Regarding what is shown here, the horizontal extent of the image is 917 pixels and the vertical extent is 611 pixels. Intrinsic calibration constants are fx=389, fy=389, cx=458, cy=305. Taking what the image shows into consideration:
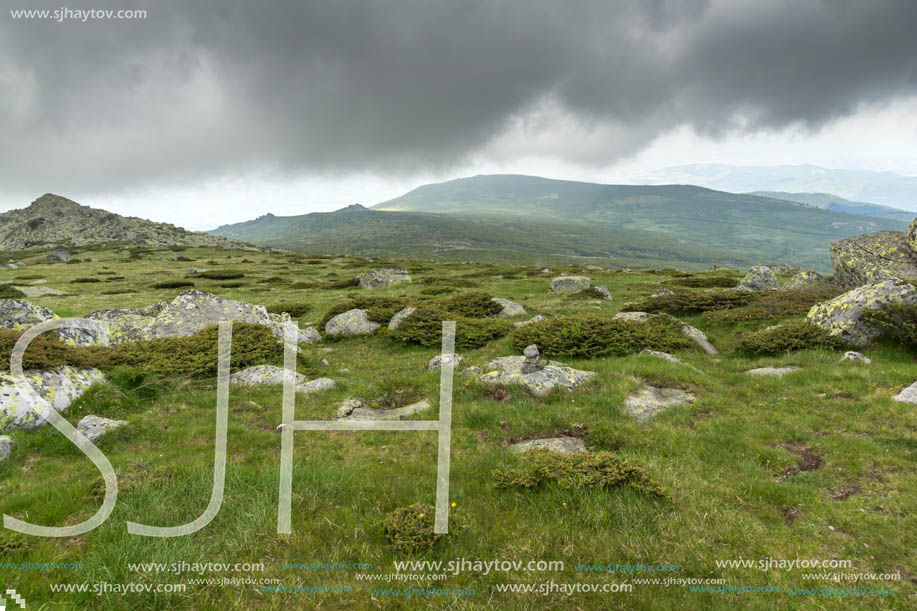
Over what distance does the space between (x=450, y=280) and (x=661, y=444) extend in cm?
3864

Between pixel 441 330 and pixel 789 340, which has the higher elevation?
pixel 789 340

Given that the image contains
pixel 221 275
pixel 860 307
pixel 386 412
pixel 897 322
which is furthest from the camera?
pixel 221 275

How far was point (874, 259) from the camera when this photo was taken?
2412cm

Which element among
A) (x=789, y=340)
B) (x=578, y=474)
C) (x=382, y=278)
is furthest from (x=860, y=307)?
(x=382, y=278)

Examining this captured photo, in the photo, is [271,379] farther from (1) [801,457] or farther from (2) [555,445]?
(1) [801,457]

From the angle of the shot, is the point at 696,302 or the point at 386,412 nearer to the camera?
the point at 386,412

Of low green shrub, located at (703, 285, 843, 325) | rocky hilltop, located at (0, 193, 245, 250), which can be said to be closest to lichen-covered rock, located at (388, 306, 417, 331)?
low green shrub, located at (703, 285, 843, 325)

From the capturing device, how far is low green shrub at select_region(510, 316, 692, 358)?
15.8 meters

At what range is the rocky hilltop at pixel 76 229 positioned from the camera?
141875mm

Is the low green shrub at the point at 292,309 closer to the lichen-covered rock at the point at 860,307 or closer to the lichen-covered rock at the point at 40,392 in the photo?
the lichen-covered rock at the point at 40,392

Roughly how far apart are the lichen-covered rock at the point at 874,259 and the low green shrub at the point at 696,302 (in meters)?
7.23

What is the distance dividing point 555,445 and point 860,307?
14.9 m

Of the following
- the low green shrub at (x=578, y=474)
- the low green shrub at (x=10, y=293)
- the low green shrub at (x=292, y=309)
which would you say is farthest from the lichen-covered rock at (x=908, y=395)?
the low green shrub at (x=10, y=293)

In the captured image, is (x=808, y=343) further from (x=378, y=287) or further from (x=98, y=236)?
(x=98, y=236)
